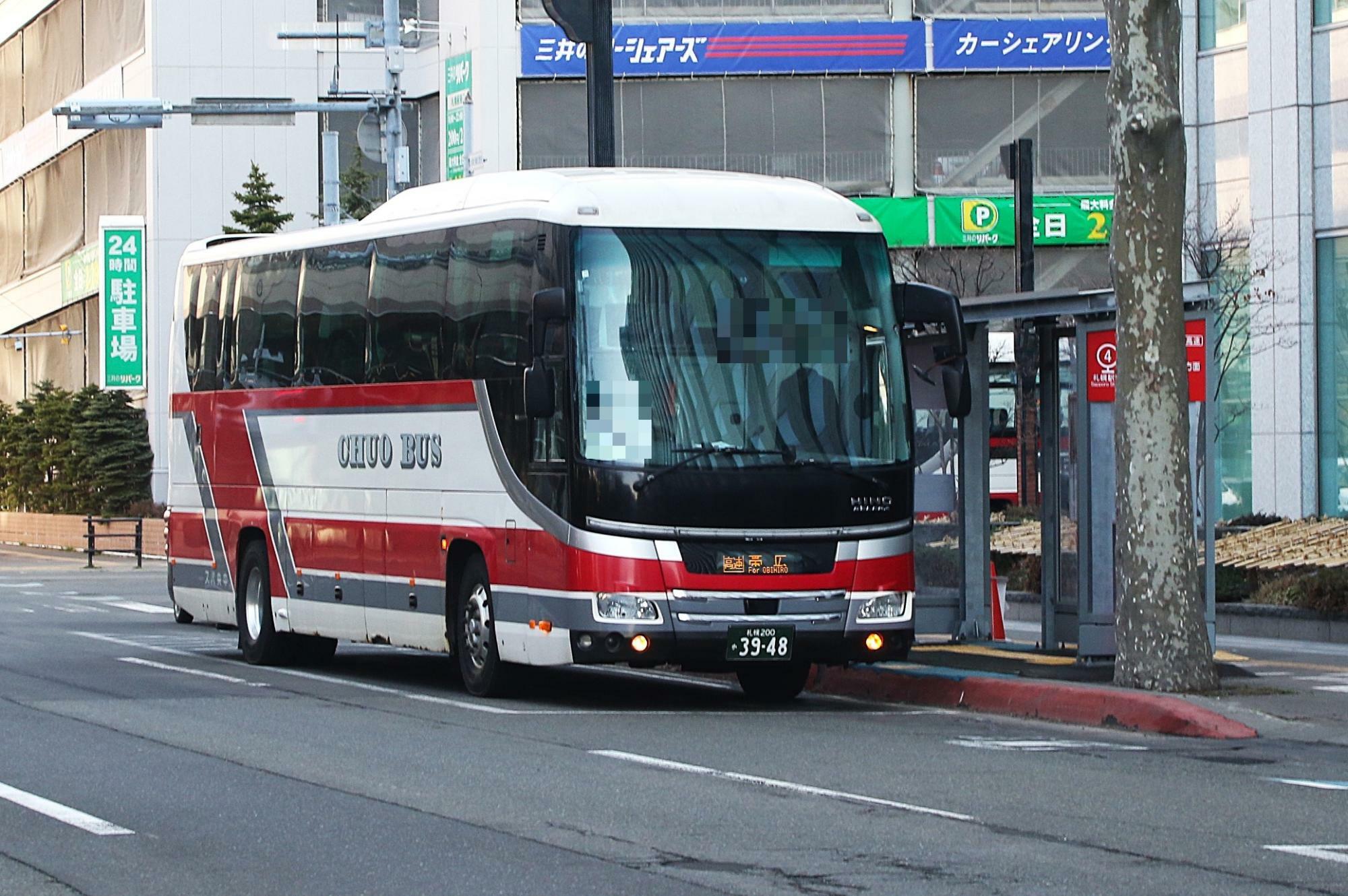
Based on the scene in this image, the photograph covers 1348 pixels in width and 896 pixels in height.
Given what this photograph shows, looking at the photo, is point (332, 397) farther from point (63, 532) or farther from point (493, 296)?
point (63, 532)

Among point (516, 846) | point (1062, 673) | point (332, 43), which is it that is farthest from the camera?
point (332, 43)

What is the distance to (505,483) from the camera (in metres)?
17.1

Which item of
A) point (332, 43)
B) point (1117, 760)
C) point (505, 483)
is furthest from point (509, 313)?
point (332, 43)

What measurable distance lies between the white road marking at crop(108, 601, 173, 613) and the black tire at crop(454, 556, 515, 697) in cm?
1425

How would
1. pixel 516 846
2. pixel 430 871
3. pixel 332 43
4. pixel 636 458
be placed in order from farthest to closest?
pixel 332 43
pixel 636 458
pixel 516 846
pixel 430 871

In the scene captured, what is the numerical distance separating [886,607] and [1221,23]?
73.9 ft

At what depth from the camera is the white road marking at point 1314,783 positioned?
12.1 meters

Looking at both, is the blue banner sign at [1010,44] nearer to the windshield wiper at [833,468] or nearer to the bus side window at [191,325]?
the bus side window at [191,325]

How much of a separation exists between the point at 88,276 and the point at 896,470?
5291 centimetres

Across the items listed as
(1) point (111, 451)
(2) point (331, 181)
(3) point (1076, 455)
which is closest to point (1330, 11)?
(2) point (331, 181)

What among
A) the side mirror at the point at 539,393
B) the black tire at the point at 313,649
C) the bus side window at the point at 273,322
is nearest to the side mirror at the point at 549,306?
the side mirror at the point at 539,393

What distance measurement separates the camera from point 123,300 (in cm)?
6134

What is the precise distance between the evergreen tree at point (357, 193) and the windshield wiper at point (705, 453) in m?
45.4

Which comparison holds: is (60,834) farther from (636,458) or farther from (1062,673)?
(1062,673)
